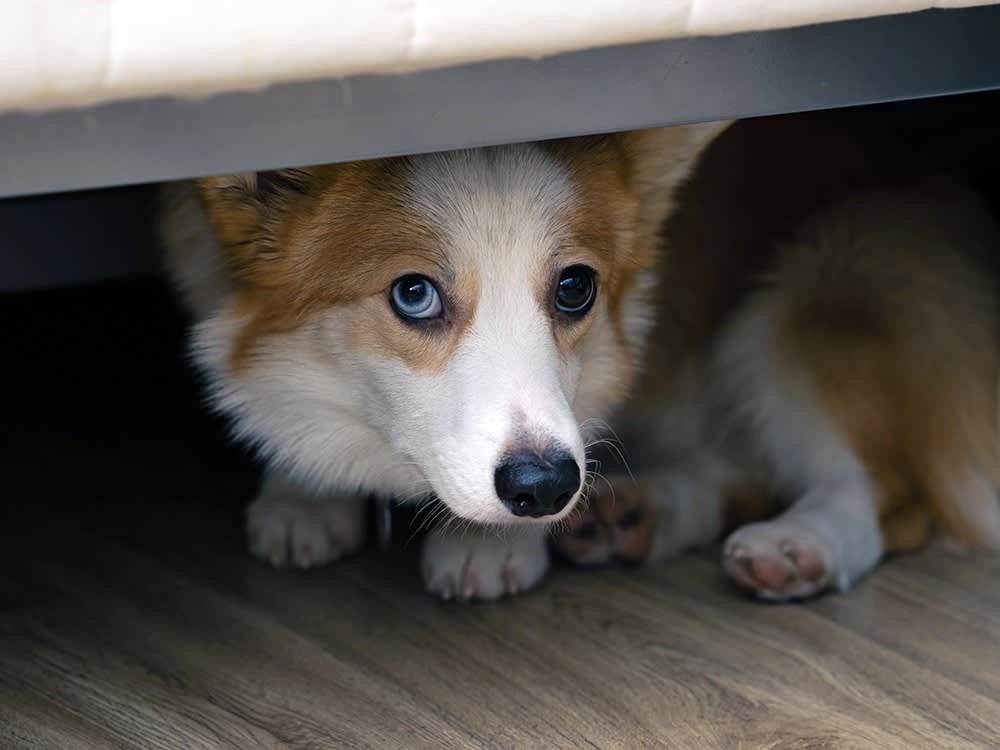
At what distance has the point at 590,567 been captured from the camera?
1.68m

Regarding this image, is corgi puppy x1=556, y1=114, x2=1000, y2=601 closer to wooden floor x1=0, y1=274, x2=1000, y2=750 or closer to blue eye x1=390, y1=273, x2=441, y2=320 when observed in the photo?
wooden floor x1=0, y1=274, x2=1000, y2=750

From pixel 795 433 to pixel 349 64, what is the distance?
3.76 feet

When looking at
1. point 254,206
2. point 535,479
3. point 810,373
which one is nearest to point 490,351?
point 535,479

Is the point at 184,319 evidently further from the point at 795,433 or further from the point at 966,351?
the point at 966,351

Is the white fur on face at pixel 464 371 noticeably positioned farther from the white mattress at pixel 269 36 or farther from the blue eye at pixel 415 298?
the white mattress at pixel 269 36

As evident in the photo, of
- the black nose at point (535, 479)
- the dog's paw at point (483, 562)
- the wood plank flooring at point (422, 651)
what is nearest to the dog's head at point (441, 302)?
the black nose at point (535, 479)

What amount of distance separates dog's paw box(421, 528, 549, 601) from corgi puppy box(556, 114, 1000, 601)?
0.08m

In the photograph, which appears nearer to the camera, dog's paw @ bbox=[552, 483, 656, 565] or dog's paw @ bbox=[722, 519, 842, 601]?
dog's paw @ bbox=[722, 519, 842, 601]

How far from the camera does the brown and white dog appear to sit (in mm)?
1298

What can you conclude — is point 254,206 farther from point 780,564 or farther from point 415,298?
point 780,564

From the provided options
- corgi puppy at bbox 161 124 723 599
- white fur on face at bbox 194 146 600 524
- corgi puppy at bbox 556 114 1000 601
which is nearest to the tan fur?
corgi puppy at bbox 556 114 1000 601

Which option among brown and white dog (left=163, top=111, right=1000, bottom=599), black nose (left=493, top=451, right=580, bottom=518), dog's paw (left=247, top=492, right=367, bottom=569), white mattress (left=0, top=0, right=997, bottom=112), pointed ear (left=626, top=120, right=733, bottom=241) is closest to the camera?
white mattress (left=0, top=0, right=997, bottom=112)

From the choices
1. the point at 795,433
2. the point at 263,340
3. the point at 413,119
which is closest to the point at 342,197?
the point at 263,340

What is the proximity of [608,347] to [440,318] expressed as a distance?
390 mm
